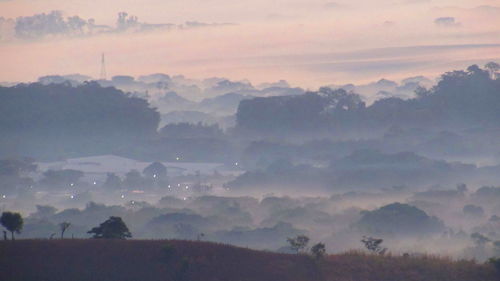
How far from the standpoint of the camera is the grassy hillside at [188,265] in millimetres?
60031

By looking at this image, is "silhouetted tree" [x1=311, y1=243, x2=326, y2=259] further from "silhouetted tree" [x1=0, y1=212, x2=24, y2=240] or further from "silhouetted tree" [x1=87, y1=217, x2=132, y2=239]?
"silhouetted tree" [x1=0, y1=212, x2=24, y2=240]

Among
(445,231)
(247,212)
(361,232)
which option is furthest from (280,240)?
(247,212)

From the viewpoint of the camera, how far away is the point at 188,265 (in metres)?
61.1

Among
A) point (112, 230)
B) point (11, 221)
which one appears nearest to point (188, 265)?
point (112, 230)

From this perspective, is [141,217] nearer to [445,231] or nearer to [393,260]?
[445,231]

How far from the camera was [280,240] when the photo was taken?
141 metres

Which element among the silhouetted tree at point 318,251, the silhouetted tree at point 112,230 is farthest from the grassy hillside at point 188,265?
the silhouetted tree at point 112,230

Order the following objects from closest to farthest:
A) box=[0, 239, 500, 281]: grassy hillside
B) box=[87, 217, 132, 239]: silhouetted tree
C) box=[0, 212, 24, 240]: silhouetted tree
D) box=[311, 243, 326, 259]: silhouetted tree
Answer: box=[0, 239, 500, 281]: grassy hillside < box=[311, 243, 326, 259]: silhouetted tree < box=[0, 212, 24, 240]: silhouetted tree < box=[87, 217, 132, 239]: silhouetted tree

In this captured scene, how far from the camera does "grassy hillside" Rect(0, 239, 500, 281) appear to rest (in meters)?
60.0

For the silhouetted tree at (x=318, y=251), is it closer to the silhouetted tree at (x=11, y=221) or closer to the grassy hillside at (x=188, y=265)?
the grassy hillside at (x=188, y=265)

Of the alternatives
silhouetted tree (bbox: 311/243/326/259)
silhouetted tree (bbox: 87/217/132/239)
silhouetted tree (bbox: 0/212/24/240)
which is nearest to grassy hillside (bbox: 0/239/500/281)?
silhouetted tree (bbox: 311/243/326/259)

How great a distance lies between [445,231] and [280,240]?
24.4m

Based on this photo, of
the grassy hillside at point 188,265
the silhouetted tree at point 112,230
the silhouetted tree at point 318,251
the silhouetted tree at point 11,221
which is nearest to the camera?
the grassy hillside at point 188,265

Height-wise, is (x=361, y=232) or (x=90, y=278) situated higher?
(x=361, y=232)
